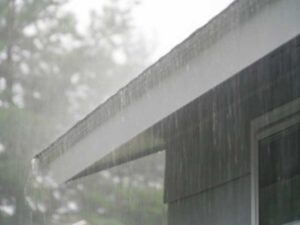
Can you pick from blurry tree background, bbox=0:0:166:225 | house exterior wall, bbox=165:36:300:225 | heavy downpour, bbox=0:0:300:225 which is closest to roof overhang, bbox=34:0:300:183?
heavy downpour, bbox=0:0:300:225

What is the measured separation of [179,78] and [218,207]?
989mm

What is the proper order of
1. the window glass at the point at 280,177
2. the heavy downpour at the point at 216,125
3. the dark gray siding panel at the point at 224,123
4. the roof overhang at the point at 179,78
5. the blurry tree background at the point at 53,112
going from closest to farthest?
the roof overhang at the point at 179,78 → the heavy downpour at the point at 216,125 → the window glass at the point at 280,177 → the dark gray siding panel at the point at 224,123 → the blurry tree background at the point at 53,112

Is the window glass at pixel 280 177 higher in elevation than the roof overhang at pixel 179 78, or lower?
lower

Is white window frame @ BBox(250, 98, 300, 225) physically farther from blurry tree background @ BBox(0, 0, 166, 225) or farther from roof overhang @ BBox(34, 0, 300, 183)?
blurry tree background @ BBox(0, 0, 166, 225)

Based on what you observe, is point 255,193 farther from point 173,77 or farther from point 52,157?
point 52,157

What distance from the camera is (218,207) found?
146 inches

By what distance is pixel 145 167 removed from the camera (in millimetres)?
13297

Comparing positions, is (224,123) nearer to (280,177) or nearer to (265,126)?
(265,126)

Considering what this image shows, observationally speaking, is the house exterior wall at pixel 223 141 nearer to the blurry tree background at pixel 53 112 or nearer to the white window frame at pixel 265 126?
the white window frame at pixel 265 126

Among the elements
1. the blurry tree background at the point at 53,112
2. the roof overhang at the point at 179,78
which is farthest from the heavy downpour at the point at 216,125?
the blurry tree background at the point at 53,112

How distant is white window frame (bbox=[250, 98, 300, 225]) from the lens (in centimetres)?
328

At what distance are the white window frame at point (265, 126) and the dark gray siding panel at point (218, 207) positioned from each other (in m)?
0.07

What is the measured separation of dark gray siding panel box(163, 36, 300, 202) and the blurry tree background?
739 centimetres

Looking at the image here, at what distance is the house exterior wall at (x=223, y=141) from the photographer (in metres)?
3.38
